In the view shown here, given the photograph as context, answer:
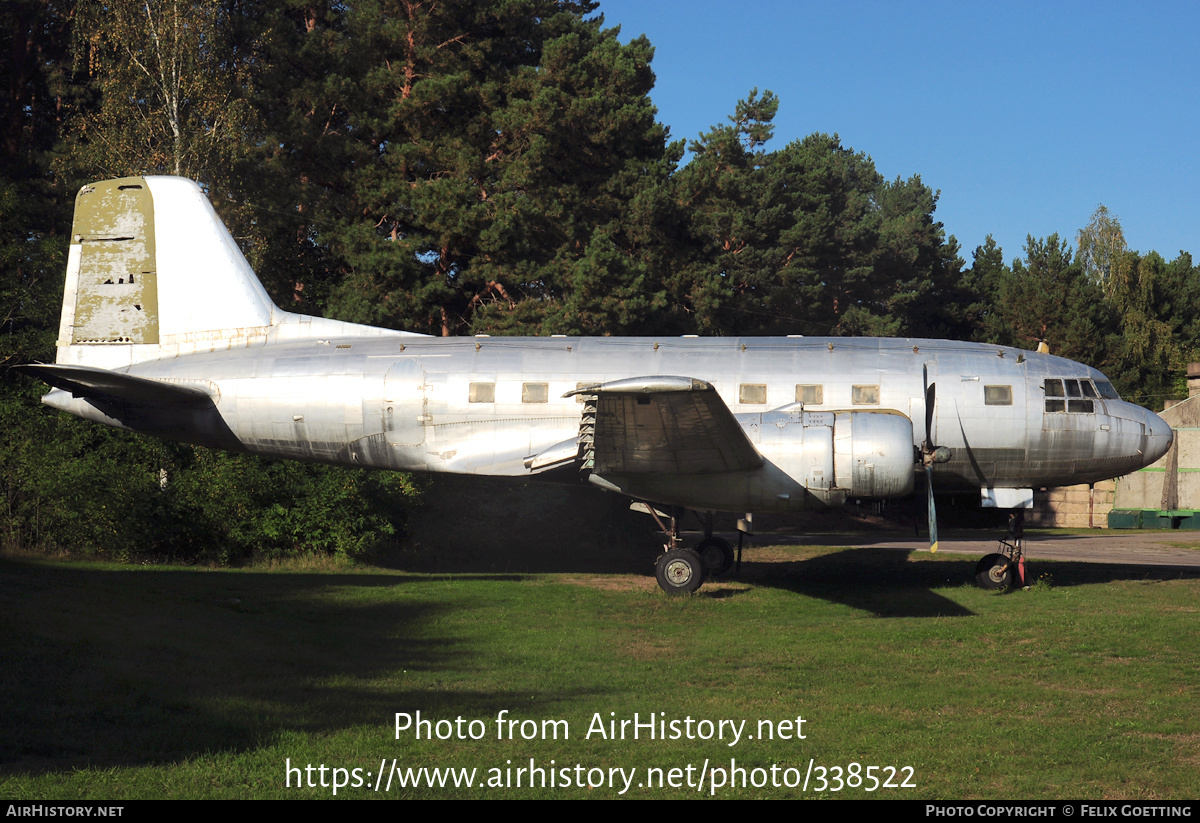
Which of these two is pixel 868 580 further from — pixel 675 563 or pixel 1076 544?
pixel 1076 544

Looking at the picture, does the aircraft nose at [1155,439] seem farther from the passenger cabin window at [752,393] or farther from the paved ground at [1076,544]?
the passenger cabin window at [752,393]

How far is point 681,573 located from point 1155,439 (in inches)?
362

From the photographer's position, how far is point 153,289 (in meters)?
18.4

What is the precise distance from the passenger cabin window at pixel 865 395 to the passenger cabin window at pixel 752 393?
1.55 meters

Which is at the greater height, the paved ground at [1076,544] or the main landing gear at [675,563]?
the main landing gear at [675,563]

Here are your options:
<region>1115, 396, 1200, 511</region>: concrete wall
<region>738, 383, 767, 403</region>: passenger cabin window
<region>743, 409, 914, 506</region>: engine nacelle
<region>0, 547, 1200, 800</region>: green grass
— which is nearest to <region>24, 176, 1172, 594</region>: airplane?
<region>738, 383, 767, 403</region>: passenger cabin window

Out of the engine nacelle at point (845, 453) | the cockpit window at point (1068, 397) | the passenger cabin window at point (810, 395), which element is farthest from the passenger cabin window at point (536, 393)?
the cockpit window at point (1068, 397)

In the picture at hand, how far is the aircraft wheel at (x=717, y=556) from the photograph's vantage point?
19.6m

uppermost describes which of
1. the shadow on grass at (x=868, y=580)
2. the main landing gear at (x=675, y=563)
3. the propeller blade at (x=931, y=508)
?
the propeller blade at (x=931, y=508)

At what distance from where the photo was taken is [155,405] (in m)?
17.5

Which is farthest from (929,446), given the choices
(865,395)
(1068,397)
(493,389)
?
(493,389)

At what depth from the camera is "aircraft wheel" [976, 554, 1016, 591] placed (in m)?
17.5
